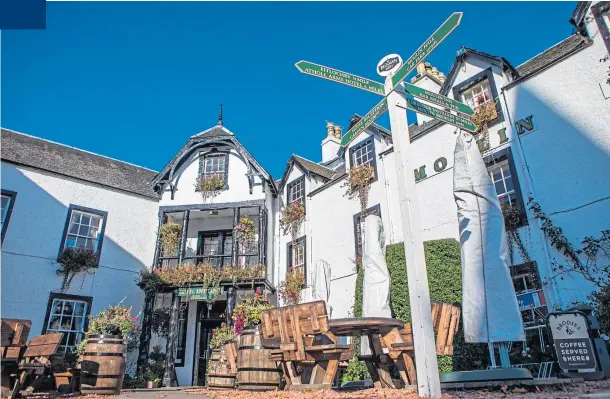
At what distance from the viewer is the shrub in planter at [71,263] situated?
13.4 metres

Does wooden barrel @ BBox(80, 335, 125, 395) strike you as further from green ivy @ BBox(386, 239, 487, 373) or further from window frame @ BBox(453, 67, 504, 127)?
window frame @ BBox(453, 67, 504, 127)

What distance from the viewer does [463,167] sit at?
6.70 meters

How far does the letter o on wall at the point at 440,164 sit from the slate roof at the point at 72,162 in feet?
36.1

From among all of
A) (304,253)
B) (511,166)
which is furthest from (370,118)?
(304,253)

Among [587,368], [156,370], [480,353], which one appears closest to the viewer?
[587,368]

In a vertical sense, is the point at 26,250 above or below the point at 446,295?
above

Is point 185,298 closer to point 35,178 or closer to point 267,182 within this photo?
point 267,182

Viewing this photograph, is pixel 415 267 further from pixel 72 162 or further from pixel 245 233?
pixel 72 162

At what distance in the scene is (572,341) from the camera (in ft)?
22.5

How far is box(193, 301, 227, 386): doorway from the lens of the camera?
595 inches

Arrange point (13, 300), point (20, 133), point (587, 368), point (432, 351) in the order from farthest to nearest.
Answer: point (20, 133) → point (13, 300) → point (587, 368) → point (432, 351)

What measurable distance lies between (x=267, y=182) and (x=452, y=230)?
27.2ft

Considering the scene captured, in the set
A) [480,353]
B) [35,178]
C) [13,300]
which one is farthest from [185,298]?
[480,353]

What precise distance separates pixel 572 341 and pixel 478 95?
7.55 metres
